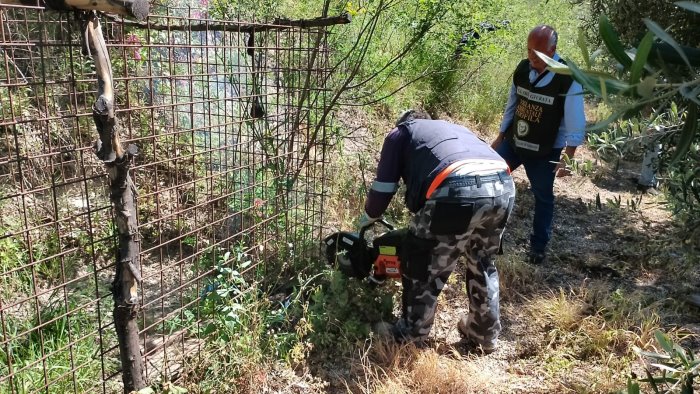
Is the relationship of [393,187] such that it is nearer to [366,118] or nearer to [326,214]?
[326,214]

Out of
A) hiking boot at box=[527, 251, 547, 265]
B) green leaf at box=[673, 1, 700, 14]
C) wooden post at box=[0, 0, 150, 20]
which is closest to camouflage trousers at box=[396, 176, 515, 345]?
hiking boot at box=[527, 251, 547, 265]

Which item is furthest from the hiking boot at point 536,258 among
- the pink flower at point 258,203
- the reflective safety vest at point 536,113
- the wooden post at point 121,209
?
the wooden post at point 121,209

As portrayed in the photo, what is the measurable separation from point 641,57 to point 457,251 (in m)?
2.22

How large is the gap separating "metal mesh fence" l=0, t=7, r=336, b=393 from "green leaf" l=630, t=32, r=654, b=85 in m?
1.86

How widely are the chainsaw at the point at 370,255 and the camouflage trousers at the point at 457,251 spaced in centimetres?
17

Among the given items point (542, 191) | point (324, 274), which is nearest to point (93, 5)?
point (324, 274)

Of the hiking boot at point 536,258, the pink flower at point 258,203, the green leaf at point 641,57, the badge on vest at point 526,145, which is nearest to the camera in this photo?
the green leaf at point 641,57

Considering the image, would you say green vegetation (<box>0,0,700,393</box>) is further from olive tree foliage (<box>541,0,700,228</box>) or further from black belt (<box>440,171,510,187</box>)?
black belt (<box>440,171,510,187</box>)

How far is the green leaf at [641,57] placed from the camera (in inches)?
32.8

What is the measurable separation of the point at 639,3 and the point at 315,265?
3242 millimetres

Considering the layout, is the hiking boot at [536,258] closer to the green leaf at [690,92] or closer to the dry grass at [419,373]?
the dry grass at [419,373]

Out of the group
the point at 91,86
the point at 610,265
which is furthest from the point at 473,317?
the point at 91,86

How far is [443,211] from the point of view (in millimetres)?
2844

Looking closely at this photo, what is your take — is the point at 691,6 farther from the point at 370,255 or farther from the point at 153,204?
the point at 153,204
